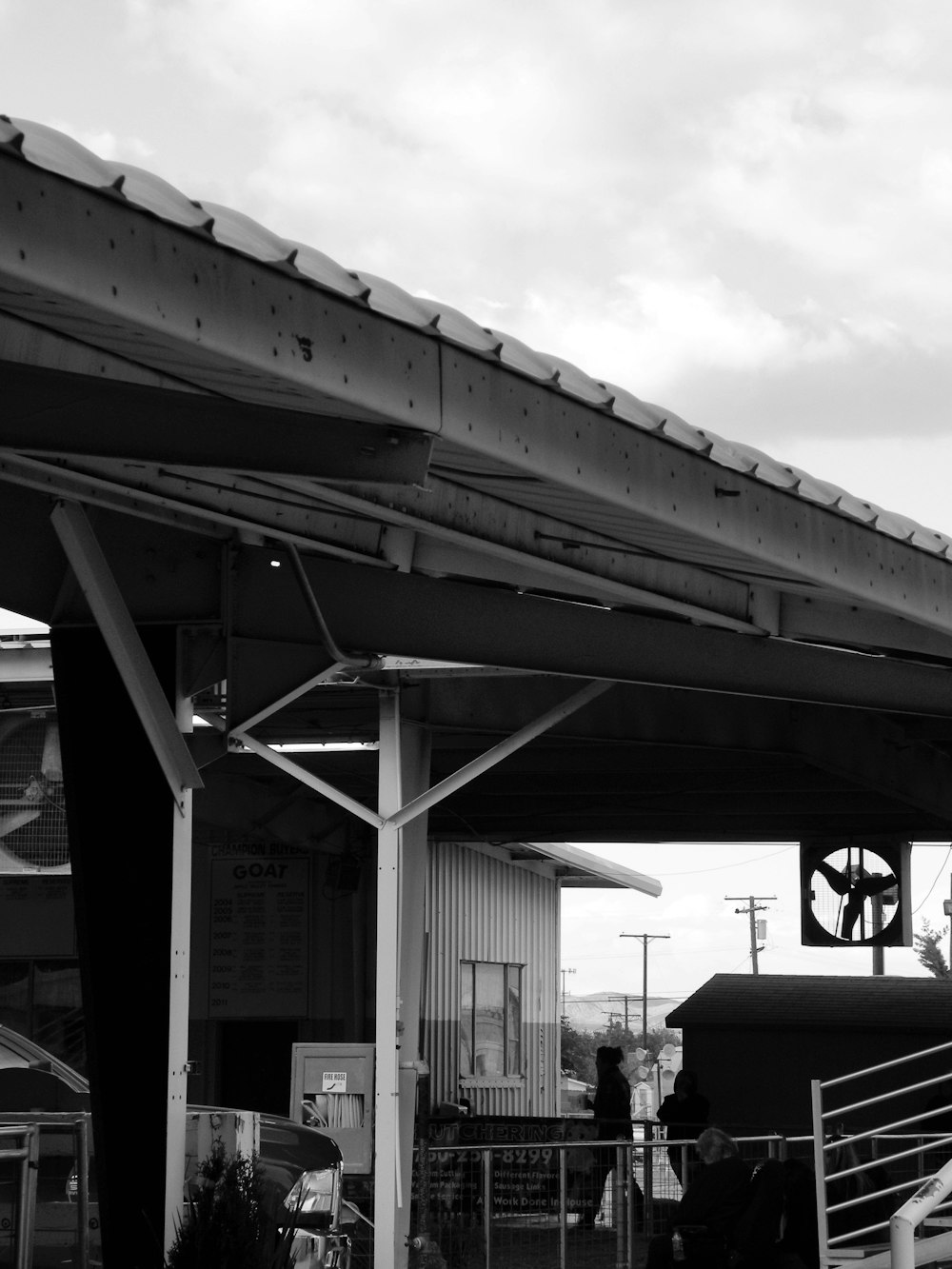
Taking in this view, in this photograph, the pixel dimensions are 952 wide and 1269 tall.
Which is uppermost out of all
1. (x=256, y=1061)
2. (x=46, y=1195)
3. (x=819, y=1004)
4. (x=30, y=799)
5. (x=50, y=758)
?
(x=50, y=758)

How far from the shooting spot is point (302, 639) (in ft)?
29.7

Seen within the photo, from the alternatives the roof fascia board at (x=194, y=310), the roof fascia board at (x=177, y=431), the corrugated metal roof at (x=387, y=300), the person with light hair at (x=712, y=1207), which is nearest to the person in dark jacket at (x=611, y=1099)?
the person with light hair at (x=712, y=1207)

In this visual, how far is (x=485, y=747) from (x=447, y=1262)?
5108 mm

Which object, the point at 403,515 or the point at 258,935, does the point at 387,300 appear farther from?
the point at 258,935

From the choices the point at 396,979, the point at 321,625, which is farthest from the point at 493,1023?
the point at 321,625

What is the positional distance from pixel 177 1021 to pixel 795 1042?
14.6 meters

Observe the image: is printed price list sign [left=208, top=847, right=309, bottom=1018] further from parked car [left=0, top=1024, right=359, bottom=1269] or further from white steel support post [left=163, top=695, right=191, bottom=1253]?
white steel support post [left=163, top=695, right=191, bottom=1253]

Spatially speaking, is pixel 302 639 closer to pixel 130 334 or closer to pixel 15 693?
pixel 130 334

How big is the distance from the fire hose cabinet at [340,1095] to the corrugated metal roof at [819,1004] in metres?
9.51

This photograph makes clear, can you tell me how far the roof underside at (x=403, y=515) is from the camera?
503cm

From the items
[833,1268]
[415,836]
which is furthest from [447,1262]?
[833,1268]

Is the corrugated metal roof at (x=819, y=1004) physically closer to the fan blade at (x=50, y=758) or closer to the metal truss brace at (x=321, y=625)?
the fan blade at (x=50, y=758)

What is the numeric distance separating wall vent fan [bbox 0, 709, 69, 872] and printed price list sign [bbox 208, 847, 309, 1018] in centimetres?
534

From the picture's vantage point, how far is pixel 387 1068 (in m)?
11.4
